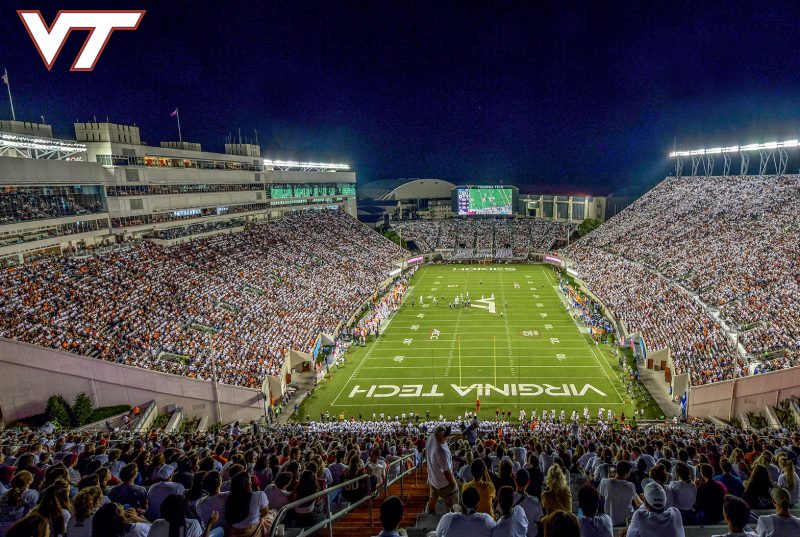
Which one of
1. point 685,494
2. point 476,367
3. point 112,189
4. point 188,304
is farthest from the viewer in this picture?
point 112,189

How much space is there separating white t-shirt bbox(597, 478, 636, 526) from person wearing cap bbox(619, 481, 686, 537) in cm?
148

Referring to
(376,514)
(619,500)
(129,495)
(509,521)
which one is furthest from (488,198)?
(509,521)

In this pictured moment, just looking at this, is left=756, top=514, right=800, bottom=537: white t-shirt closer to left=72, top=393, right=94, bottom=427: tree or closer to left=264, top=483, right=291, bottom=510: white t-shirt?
left=264, top=483, right=291, bottom=510: white t-shirt

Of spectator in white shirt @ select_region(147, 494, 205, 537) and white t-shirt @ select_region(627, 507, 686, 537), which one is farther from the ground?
spectator in white shirt @ select_region(147, 494, 205, 537)

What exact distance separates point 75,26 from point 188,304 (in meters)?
18.0

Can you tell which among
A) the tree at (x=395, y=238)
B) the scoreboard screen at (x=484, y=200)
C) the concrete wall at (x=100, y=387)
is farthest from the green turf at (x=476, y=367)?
the scoreboard screen at (x=484, y=200)

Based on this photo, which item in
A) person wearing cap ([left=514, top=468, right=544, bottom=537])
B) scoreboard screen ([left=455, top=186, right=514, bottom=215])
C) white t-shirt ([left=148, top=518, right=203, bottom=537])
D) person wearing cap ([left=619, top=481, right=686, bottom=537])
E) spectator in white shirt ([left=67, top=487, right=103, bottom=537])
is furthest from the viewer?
scoreboard screen ([left=455, top=186, right=514, bottom=215])

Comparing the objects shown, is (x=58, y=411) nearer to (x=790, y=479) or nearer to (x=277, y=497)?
(x=277, y=497)

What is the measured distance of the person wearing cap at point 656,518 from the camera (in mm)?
4168

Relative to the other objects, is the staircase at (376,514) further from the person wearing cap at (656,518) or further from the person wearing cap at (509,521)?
the person wearing cap at (656,518)

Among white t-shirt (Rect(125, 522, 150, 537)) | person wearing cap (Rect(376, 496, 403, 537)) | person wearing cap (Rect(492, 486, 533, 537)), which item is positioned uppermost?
person wearing cap (Rect(376, 496, 403, 537))

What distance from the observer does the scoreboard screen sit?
84188 millimetres

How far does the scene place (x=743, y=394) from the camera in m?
21.0

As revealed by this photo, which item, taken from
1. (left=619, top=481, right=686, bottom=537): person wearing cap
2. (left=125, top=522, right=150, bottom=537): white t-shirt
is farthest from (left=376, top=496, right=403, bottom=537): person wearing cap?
(left=125, top=522, right=150, bottom=537): white t-shirt
